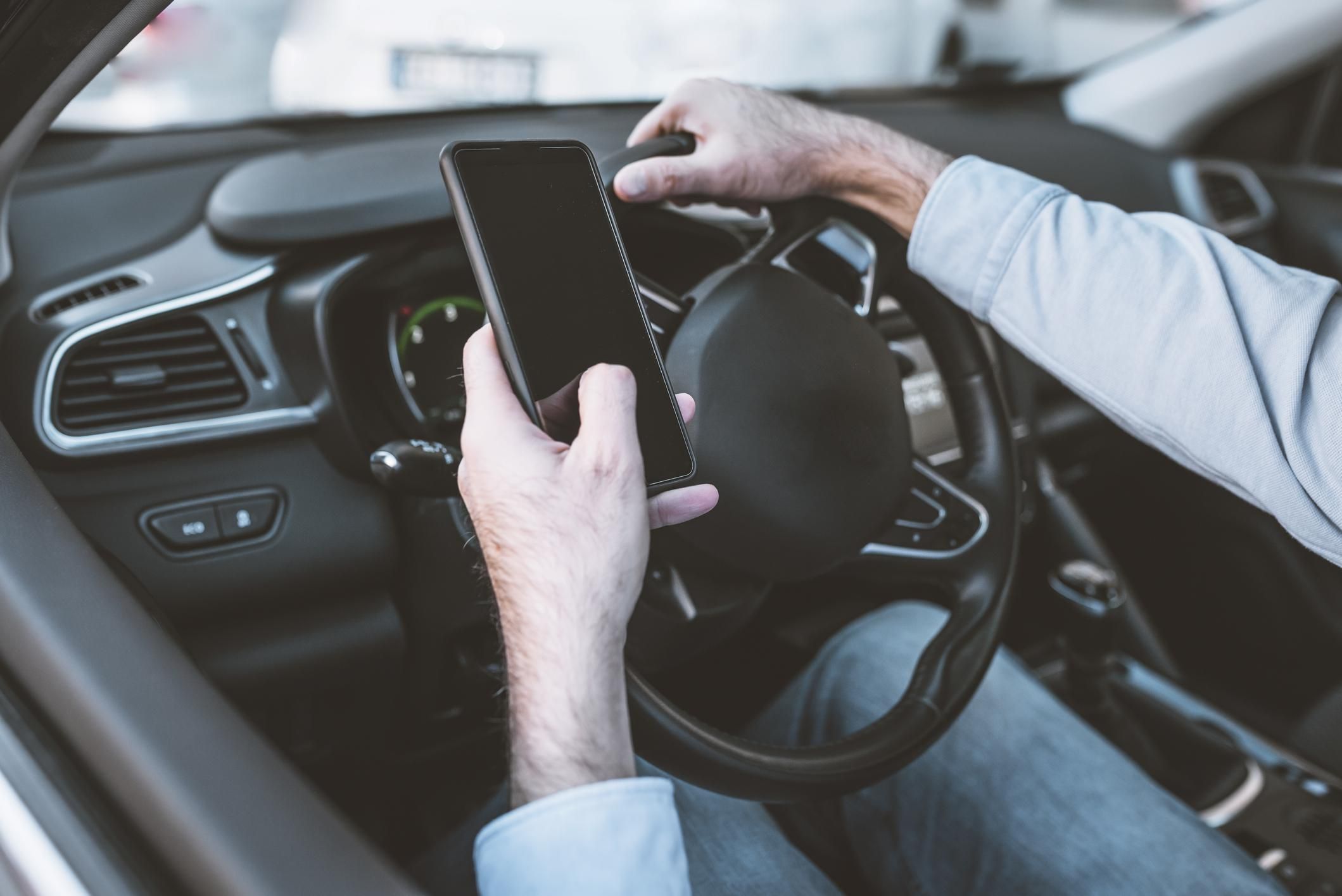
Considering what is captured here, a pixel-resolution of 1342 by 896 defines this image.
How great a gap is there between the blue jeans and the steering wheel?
144 millimetres

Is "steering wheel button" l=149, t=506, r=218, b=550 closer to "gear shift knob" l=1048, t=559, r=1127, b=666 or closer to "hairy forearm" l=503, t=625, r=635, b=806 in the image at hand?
"hairy forearm" l=503, t=625, r=635, b=806

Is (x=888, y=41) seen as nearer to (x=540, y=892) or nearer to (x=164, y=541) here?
(x=164, y=541)

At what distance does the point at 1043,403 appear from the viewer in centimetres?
171

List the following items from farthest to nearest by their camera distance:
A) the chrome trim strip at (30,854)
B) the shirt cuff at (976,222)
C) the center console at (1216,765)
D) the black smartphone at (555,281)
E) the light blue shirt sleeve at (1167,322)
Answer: the center console at (1216,765)
the shirt cuff at (976,222)
the light blue shirt sleeve at (1167,322)
the black smartphone at (555,281)
the chrome trim strip at (30,854)

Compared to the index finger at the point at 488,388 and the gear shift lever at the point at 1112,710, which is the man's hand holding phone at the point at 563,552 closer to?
the index finger at the point at 488,388

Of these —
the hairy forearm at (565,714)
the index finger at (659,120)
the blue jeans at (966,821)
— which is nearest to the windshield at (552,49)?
the index finger at (659,120)

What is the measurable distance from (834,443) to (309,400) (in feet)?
1.62

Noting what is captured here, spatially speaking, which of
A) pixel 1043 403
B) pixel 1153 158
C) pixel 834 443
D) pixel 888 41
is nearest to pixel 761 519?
pixel 834 443

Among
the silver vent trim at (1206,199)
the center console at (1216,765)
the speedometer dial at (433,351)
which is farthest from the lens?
the silver vent trim at (1206,199)

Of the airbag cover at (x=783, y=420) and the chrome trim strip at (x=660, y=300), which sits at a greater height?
the chrome trim strip at (x=660, y=300)

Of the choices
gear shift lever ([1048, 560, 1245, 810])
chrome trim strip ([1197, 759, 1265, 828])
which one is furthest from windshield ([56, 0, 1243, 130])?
chrome trim strip ([1197, 759, 1265, 828])

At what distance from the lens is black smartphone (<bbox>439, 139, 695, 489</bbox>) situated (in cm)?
63

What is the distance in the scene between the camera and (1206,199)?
199cm

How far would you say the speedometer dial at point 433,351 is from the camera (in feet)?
3.35
